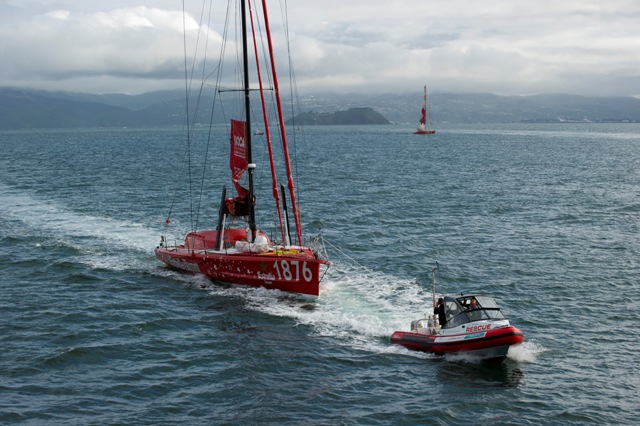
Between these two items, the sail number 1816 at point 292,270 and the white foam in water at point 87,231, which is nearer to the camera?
the sail number 1816 at point 292,270

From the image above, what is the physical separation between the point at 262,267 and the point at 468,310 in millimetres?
12491

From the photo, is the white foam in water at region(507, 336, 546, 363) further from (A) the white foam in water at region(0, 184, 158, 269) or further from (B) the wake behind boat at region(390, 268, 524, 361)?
(A) the white foam in water at region(0, 184, 158, 269)

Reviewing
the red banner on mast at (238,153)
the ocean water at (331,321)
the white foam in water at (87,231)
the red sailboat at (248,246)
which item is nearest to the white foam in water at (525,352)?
the ocean water at (331,321)

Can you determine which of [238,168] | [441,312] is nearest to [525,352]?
[441,312]

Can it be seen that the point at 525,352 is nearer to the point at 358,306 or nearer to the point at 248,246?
the point at 358,306

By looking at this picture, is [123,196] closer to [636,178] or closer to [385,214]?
[385,214]

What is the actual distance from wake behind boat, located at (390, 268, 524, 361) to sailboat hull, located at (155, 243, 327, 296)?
7.20 m

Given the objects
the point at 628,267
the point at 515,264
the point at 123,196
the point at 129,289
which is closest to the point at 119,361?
the point at 129,289

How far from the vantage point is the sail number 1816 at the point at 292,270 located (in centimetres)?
3381

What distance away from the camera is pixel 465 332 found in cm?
2622

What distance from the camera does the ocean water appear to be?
2247 centimetres

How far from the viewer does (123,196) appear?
218 feet

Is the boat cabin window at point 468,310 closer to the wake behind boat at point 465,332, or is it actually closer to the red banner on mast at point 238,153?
the wake behind boat at point 465,332

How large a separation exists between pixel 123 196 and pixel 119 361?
43.1m
